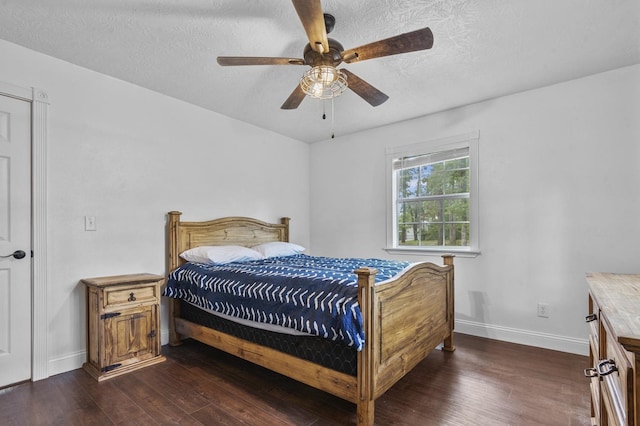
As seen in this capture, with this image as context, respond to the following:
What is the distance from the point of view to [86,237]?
2707 mm

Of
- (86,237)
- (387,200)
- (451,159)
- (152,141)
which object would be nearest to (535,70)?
(451,159)

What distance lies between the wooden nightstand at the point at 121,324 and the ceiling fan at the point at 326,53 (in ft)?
6.24

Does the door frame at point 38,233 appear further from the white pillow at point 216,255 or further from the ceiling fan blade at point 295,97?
the ceiling fan blade at point 295,97

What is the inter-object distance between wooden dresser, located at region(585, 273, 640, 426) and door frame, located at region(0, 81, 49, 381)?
10.9ft

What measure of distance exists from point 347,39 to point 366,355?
2085 mm

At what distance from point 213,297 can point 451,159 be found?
2899mm

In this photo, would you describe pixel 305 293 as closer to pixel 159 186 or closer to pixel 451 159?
pixel 159 186

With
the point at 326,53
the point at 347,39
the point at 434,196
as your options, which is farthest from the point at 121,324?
the point at 434,196

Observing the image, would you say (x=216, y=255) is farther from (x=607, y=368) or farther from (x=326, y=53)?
(x=607, y=368)

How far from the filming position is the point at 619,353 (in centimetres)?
94

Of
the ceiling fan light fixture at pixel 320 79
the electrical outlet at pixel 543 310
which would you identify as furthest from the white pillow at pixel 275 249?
the electrical outlet at pixel 543 310

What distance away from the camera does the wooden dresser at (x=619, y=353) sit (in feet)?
2.55

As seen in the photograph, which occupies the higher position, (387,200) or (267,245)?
(387,200)

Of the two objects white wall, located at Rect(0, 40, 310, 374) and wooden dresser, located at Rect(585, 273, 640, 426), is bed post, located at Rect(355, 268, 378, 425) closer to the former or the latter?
wooden dresser, located at Rect(585, 273, 640, 426)
